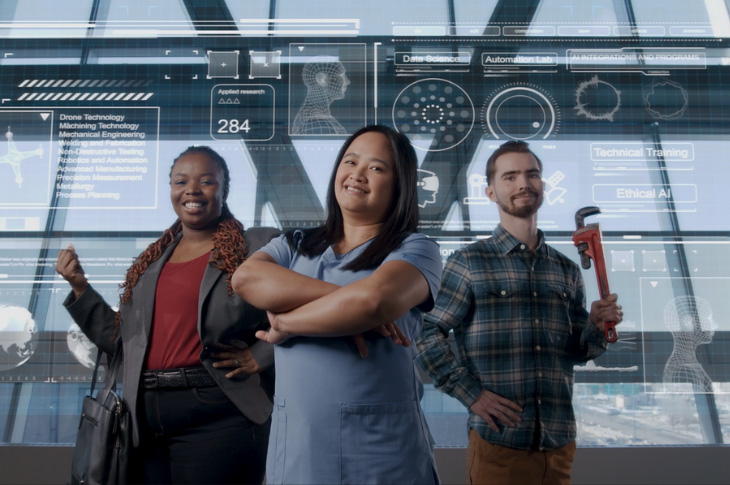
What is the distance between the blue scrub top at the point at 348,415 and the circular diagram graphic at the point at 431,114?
6.05 feet

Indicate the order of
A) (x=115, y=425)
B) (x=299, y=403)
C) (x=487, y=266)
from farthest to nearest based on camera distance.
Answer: (x=487, y=266)
(x=115, y=425)
(x=299, y=403)

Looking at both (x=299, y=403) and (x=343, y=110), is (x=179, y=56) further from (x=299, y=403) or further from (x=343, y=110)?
(x=299, y=403)

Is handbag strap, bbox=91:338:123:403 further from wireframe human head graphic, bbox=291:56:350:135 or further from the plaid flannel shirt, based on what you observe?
wireframe human head graphic, bbox=291:56:350:135

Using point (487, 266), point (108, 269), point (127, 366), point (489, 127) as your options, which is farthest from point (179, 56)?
point (487, 266)

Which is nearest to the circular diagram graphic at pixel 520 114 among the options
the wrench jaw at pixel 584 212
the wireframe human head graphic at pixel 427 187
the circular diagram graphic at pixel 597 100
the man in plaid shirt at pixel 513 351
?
the circular diagram graphic at pixel 597 100

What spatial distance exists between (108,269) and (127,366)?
118cm

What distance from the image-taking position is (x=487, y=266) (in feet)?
6.60

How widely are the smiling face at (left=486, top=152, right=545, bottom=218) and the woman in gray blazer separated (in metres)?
0.86

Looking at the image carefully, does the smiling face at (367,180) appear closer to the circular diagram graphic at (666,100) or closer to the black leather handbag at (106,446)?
the black leather handbag at (106,446)

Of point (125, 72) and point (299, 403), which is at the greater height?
point (125, 72)

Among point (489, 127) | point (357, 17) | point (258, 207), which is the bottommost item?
point (258, 207)

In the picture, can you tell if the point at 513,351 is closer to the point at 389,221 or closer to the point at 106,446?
the point at 389,221

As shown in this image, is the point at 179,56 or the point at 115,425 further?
the point at 179,56

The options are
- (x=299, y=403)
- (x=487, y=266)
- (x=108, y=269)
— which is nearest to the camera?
(x=299, y=403)
